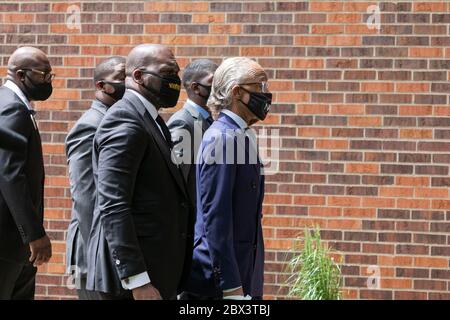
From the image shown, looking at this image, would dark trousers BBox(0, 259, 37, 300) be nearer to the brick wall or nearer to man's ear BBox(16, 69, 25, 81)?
man's ear BBox(16, 69, 25, 81)

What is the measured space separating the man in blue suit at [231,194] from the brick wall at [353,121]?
2510 mm

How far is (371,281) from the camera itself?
7.77 m

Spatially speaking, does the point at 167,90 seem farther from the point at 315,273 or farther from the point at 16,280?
the point at 315,273

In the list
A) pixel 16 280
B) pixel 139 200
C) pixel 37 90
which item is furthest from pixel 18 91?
pixel 139 200

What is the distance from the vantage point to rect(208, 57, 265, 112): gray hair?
210 inches

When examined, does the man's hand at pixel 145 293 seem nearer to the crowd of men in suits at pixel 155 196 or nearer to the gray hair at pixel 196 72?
the crowd of men in suits at pixel 155 196

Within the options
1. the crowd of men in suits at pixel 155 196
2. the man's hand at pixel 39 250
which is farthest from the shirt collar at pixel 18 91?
the man's hand at pixel 39 250

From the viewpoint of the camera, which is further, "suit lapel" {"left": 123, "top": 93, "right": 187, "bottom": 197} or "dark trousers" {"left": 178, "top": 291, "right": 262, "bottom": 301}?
"dark trousers" {"left": 178, "top": 291, "right": 262, "bottom": 301}

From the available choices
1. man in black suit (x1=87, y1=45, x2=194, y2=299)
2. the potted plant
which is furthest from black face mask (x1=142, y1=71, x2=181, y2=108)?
the potted plant

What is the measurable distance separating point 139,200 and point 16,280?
1718mm

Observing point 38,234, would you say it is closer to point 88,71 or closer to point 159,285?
point 159,285

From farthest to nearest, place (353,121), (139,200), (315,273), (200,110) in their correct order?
(353,121) < (315,273) < (200,110) < (139,200)

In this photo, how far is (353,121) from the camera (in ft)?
25.6

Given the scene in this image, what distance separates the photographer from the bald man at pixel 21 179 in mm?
5805
